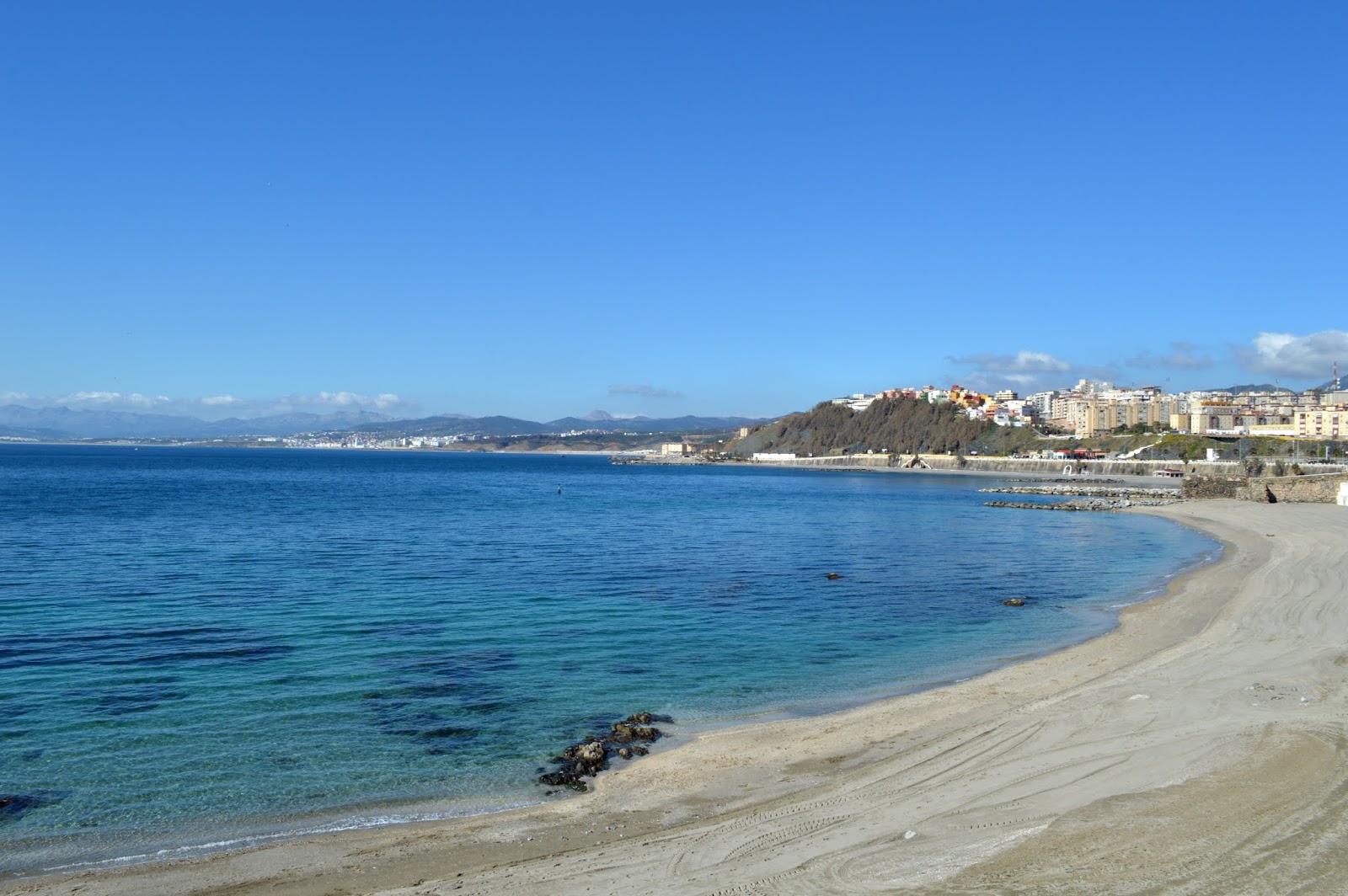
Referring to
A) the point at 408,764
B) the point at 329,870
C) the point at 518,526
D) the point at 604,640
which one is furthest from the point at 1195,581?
the point at 518,526

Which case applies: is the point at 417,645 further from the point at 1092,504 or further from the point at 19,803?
the point at 1092,504

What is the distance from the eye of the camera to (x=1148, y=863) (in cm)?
777

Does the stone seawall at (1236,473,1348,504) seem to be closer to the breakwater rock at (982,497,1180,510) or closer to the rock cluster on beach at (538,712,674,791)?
the breakwater rock at (982,497,1180,510)

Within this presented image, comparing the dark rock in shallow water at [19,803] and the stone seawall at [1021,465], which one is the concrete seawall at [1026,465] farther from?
the dark rock in shallow water at [19,803]

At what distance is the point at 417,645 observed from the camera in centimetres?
1788

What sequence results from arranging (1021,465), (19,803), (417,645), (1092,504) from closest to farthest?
(19,803), (417,645), (1092,504), (1021,465)

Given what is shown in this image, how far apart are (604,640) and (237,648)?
668 centimetres

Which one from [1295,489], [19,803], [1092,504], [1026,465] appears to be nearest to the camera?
[19,803]

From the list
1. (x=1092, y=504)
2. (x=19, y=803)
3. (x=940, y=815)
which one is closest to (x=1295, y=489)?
(x=1092, y=504)

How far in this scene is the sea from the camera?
10.5 m

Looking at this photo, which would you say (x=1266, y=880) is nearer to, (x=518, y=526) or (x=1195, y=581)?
(x=1195, y=581)

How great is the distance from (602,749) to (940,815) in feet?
14.0

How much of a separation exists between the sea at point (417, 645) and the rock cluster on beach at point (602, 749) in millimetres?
278

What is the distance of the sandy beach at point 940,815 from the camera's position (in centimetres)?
777
